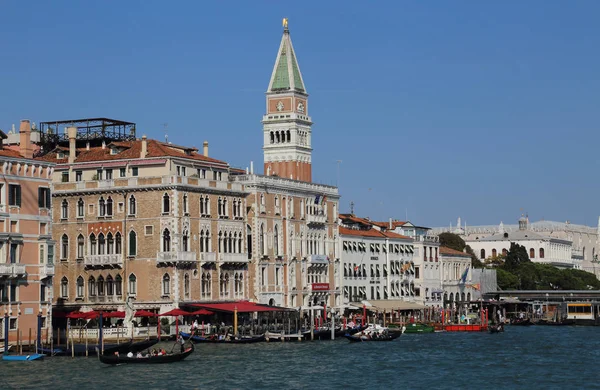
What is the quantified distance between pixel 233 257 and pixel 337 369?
856 inches

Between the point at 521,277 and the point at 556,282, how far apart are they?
5.84 meters

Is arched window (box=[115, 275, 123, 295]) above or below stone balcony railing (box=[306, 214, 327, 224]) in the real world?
below

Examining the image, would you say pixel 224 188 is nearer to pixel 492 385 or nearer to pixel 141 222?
pixel 141 222

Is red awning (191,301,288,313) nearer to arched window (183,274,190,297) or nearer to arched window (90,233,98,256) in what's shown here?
arched window (183,274,190,297)

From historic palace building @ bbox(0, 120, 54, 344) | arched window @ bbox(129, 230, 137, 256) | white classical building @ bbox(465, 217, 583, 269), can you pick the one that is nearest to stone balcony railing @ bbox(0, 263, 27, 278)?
historic palace building @ bbox(0, 120, 54, 344)

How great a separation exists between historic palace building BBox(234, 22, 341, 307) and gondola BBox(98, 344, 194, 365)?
2314 centimetres

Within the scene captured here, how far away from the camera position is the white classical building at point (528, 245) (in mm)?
175250

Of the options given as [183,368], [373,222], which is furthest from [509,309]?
[183,368]

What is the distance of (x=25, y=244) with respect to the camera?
61656mm

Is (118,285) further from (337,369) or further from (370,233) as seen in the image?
(370,233)

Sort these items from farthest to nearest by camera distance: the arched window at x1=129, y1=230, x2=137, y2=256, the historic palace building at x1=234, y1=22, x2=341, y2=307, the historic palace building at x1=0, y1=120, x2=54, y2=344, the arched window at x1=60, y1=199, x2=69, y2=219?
the historic palace building at x1=234, y1=22, x2=341, y2=307, the arched window at x1=60, y1=199, x2=69, y2=219, the arched window at x1=129, y1=230, x2=137, y2=256, the historic palace building at x1=0, y1=120, x2=54, y2=344

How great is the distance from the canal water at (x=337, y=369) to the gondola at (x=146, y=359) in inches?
13.0

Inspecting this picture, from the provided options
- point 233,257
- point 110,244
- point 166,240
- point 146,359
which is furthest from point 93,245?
point 146,359

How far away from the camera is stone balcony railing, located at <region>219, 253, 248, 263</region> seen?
260 ft
